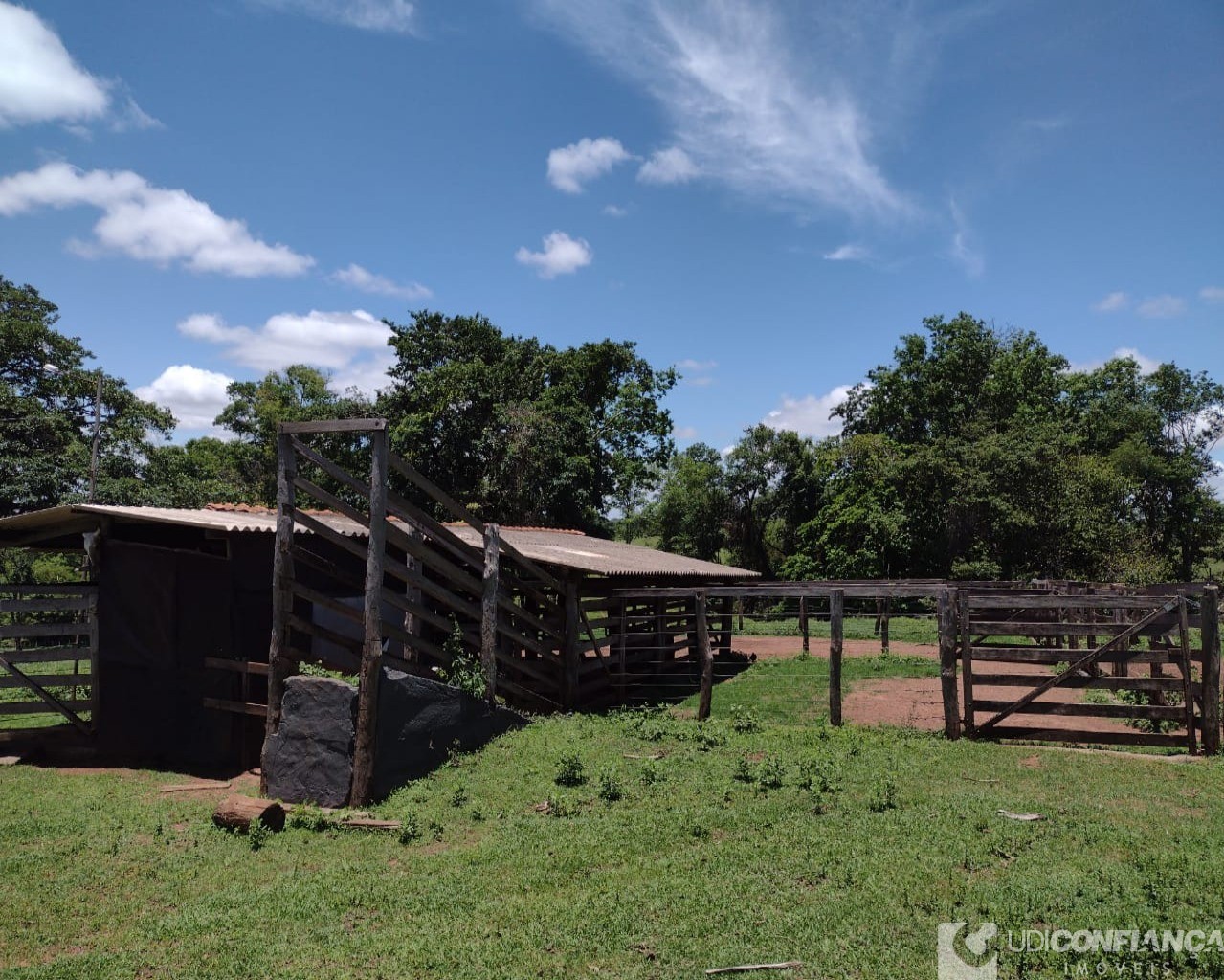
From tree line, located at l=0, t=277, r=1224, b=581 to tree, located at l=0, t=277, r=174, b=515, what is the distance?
8 cm

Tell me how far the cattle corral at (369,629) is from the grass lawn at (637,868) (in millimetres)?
1118

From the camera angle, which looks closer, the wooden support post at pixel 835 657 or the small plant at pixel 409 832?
the small plant at pixel 409 832

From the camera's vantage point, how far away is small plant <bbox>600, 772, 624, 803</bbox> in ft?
25.9

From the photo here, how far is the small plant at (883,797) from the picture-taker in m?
7.15

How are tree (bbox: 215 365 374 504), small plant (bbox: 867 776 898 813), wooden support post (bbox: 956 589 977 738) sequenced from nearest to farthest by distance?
small plant (bbox: 867 776 898 813) < wooden support post (bbox: 956 589 977 738) < tree (bbox: 215 365 374 504)

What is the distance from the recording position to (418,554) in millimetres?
9680

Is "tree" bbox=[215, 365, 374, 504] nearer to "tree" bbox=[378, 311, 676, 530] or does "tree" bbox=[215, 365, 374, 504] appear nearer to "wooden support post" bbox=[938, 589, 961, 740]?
"tree" bbox=[378, 311, 676, 530]

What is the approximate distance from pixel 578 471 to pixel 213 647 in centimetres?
2125

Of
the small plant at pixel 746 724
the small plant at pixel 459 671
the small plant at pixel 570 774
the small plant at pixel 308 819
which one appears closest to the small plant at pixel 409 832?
the small plant at pixel 308 819

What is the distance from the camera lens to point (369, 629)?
8609 millimetres

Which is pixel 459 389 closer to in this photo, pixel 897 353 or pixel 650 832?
pixel 897 353

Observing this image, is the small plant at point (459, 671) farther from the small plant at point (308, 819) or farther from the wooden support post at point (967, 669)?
the wooden support post at point (967, 669)
